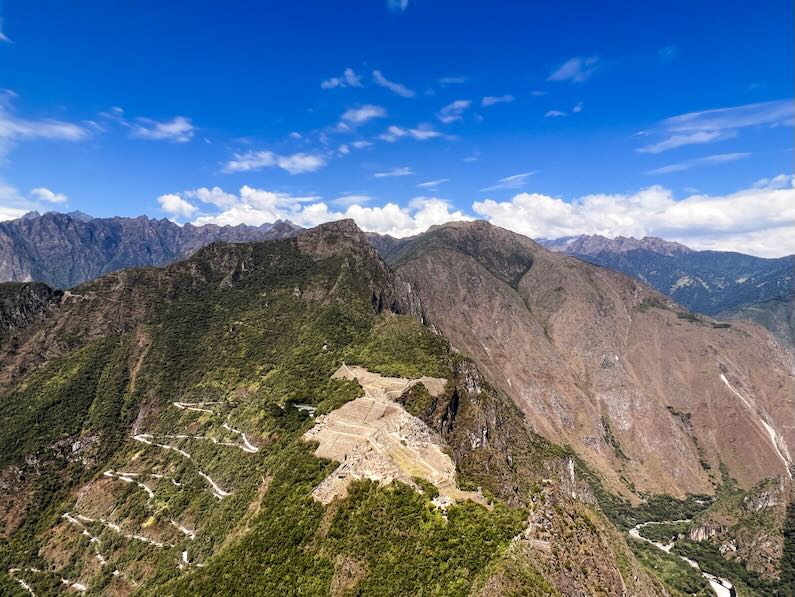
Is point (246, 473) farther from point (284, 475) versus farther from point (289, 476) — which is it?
point (289, 476)

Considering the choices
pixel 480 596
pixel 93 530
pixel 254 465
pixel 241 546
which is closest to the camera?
pixel 480 596

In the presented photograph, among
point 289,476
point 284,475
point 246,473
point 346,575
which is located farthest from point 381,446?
point 246,473

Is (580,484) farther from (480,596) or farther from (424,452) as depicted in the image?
(480,596)

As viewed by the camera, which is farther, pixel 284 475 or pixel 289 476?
pixel 284 475

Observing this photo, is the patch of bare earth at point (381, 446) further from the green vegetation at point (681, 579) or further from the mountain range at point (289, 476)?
the green vegetation at point (681, 579)

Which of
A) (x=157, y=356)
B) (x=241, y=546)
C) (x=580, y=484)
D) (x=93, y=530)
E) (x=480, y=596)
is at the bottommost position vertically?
(x=580, y=484)

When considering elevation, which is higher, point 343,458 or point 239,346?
point 239,346

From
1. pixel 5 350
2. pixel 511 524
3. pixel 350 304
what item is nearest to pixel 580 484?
pixel 350 304
